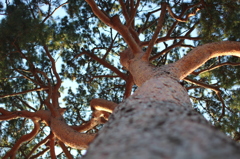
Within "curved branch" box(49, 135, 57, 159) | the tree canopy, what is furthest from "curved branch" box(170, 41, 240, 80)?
"curved branch" box(49, 135, 57, 159)

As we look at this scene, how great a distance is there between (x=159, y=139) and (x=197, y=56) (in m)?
1.88

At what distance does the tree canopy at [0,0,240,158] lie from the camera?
396 centimetres

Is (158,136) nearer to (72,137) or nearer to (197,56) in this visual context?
(197,56)

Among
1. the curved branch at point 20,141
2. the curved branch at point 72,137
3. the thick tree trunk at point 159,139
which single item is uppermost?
the curved branch at point 20,141

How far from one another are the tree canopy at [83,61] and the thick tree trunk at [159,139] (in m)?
2.32

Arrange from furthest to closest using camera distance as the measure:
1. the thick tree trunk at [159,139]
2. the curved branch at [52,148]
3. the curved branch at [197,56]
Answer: the curved branch at [52,148], the curved branch at [197,56], the thick tree trunk at [159,139]

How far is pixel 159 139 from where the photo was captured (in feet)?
2.49

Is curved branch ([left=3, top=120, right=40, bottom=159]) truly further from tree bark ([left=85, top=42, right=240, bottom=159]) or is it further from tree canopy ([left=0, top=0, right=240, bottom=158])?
tree bark ([left=85, top=42, right=240, bottom=159])

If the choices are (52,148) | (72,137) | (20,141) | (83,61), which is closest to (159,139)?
(72,137)

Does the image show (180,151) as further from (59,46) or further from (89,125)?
(59,46)

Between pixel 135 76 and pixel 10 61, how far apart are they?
306 cm

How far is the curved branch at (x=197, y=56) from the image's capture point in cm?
235

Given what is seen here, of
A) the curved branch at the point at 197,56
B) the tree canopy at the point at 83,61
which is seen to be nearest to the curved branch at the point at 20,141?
the tree canopy at the point at 83,61

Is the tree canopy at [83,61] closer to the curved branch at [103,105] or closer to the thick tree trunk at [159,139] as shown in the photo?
the curved branch at [103,105]
